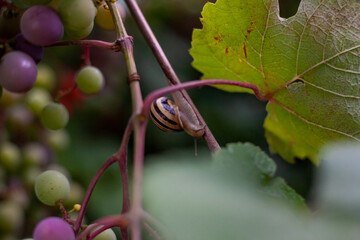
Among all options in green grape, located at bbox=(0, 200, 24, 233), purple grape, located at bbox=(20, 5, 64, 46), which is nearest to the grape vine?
purple grape, located at bbox=(20, 5, 64, 46)

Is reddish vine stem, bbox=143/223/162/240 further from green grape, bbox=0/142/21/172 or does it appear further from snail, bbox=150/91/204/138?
green grape, bbox=0/142/21/172

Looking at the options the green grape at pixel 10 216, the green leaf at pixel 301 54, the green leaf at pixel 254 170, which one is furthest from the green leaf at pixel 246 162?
the green grape at pixel 10 216

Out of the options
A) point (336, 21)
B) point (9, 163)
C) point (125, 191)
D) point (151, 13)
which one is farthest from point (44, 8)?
point (151, 13)

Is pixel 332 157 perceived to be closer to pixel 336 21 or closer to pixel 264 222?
pixel 264 222

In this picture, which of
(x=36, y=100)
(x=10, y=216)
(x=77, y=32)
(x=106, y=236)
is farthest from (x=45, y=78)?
(x=106, y=236)

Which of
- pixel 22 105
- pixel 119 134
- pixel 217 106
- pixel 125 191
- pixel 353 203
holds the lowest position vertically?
pixel 119 134

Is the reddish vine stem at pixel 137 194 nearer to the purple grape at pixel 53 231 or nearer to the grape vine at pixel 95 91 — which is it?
the grape vine at pixel 95 91
